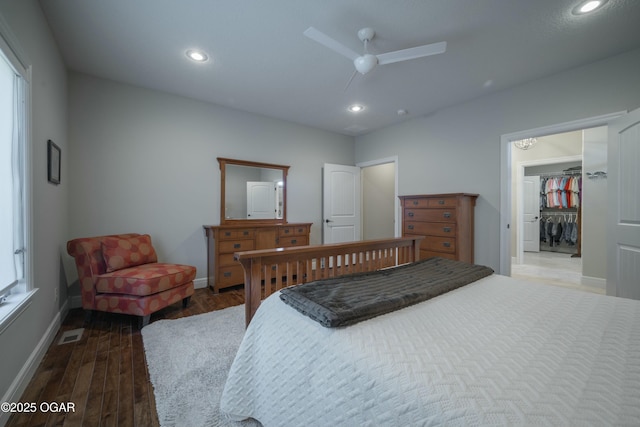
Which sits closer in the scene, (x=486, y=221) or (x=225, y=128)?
(x=486, y=221)

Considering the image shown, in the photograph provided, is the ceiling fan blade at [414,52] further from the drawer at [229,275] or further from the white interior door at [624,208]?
the drawer at [229,275]

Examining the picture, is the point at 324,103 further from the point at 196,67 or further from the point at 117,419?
the point at 117,419

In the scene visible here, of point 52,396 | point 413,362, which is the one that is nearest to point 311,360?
point 413,362

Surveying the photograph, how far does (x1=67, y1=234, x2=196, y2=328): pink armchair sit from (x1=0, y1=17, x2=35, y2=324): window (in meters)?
0.71

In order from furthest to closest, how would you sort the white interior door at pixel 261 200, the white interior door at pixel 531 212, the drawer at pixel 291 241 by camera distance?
the white interior door at pixel 531 212 < the white interior door at pixel 261 200 < the drawer at pixel 291 241

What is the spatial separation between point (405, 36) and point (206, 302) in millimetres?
3334

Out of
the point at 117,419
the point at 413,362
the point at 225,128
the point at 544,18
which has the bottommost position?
the point at 117,419

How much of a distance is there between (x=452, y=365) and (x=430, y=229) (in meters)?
2.88

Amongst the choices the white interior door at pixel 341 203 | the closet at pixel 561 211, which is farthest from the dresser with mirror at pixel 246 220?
the closet at pixel 561 211

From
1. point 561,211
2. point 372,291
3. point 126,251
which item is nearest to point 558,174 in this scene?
point 561,211

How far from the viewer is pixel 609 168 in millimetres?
2357

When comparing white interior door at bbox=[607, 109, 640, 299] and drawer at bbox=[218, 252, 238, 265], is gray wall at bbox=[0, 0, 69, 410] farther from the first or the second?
white interior door at bbox=[607, 109, 640, 299]

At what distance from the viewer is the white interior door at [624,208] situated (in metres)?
2.08

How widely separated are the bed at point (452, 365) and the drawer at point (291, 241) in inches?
98.3
